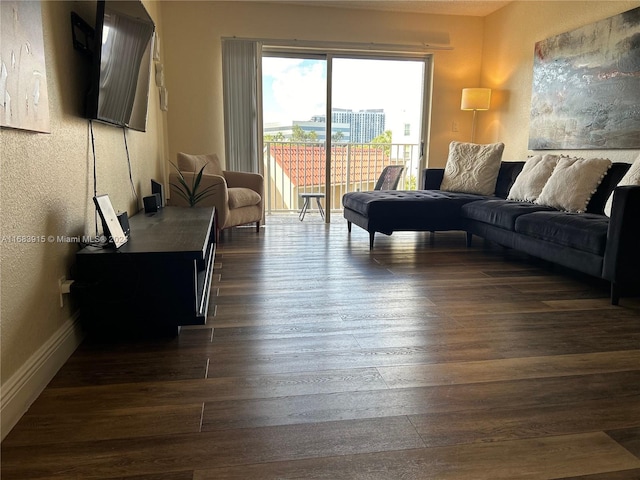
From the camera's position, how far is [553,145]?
4121 millimetres

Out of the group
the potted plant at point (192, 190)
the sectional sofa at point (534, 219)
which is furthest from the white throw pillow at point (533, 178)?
the potted plant at point (192, 190)

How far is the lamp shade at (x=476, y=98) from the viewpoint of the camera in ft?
16.2

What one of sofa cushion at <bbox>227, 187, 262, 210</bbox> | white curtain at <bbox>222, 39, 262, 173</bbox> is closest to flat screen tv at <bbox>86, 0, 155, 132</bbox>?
sofa cushion at <bbox>227, 187, 262, 210</bbox>

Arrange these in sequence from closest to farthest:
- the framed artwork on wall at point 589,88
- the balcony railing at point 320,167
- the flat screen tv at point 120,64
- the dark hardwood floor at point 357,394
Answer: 1. the dark hardwood floor at point 357,394
2. the flat screen tv at point 120,64
3. the framed artwork on wall at point 589,88
4. the balcony railing at point 320,167

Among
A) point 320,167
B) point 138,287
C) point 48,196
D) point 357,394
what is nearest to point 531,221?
point 357,394

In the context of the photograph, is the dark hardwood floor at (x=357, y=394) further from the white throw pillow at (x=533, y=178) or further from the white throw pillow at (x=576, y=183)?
the white throw pillow at (x=533, y=178)

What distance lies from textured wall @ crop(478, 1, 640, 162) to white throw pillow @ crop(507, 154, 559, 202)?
1.28 feet

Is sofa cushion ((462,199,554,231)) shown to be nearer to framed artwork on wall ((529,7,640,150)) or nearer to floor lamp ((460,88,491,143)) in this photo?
framed artwork on wall ((529,7,640,150))

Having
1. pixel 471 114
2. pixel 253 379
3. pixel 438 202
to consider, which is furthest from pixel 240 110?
pixel 253 379

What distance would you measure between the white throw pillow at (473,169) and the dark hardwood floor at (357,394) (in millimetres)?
1859

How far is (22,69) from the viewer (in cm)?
133

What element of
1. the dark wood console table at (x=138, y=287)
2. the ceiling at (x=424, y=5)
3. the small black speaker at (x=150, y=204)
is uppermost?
the ceiling at (x=424, y=5)

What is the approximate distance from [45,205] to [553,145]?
4.13m

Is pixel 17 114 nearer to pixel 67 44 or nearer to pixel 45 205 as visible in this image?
pixel 45 205
